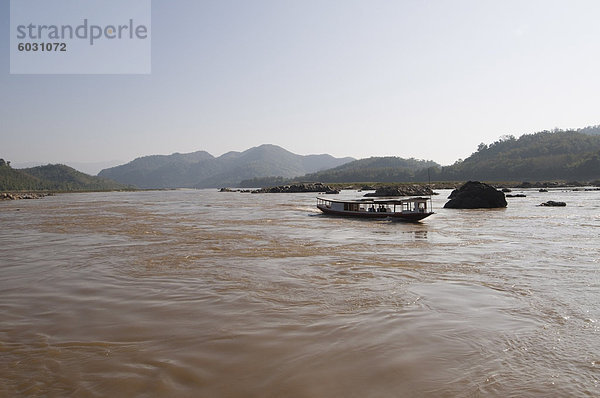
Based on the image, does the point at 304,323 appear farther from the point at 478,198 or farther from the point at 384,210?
the point at 478,198

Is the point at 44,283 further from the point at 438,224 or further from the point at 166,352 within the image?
the point at 438,224

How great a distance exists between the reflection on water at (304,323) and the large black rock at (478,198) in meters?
30.6

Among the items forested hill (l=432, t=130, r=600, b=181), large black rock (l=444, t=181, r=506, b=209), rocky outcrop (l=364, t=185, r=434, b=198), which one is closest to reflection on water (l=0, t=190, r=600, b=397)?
large black rock (l=444, t=181, r=506, b=209)

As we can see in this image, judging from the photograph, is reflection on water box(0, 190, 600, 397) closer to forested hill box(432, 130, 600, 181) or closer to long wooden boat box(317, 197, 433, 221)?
long wooden boat box(317, 197, 433, 221)

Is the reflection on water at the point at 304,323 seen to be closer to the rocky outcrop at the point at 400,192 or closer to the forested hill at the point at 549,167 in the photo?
the rocky outcrop at the point at 400,192

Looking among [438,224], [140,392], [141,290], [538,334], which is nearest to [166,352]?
[140,392]

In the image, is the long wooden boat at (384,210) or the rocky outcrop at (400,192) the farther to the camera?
the rocky outcrop at (400,192)

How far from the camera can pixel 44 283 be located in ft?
44.2

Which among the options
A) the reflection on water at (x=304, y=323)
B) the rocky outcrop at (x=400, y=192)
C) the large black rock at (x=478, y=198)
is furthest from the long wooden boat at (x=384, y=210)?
the rocky outcrop at (x=400, y=192)

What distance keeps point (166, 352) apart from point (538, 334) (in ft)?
27.2

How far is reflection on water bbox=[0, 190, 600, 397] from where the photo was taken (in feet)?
20.8

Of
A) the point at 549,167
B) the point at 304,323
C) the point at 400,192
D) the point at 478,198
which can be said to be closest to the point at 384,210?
the point at 478,198

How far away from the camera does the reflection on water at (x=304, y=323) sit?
250 inches

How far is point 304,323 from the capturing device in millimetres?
9102
